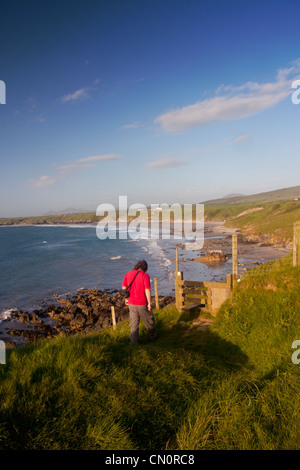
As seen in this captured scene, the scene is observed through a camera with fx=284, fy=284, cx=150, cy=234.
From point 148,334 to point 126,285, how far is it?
6.61ft

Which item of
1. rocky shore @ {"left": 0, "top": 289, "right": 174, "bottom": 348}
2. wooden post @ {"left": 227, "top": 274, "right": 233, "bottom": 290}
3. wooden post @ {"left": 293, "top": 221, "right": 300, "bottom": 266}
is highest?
wooden post @ {"left": 293, "top": 221, "right": 300, "bottom": 266}

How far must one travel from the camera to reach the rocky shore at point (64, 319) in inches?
792

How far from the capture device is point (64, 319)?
22.9 meters

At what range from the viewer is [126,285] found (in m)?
8.41

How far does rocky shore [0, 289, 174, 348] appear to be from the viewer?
66.0 feet

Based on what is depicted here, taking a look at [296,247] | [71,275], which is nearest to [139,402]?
[296,247]

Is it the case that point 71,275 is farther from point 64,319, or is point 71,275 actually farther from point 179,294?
point 179,294

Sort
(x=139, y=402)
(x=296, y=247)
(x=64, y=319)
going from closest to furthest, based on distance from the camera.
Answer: (x=139, y=402)
(x=296, y=247)
(x=64, y=319)

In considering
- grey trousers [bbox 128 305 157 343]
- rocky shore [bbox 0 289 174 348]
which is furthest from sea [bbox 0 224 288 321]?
grey trousers [bbox 128 305 157 343]

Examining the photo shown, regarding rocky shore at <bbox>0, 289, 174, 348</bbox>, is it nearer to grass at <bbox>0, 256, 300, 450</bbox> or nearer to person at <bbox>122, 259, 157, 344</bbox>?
person at <bbox>122, 259, 157, 344</bbox>

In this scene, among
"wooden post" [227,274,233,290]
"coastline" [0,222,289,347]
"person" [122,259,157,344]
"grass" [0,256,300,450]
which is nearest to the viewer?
"grass" [0,256,300,450]

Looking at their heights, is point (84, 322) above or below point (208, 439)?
below
